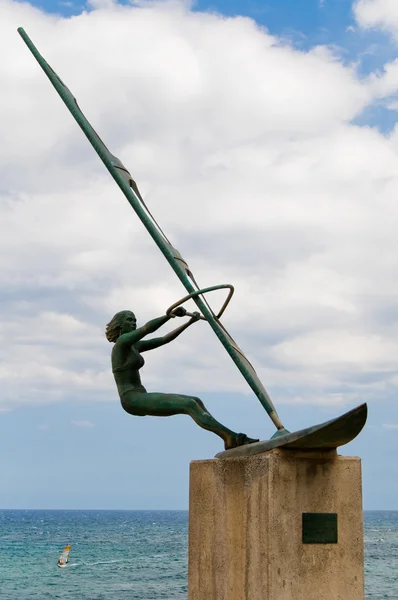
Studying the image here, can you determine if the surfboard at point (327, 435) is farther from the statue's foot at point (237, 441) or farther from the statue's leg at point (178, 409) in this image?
the statue's leg at point (178, 409)

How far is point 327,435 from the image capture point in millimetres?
6855

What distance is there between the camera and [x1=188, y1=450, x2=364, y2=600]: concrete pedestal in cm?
712

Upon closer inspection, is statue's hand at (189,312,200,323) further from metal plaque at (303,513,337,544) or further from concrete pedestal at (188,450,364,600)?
metal plaque at (303,513,337,544)

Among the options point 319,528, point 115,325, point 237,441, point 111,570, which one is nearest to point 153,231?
point 115,325

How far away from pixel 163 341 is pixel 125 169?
211 centimetres

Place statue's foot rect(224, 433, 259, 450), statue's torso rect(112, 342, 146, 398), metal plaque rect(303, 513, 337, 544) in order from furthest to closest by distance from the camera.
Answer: statue's torso rect(112, 342, 146, 398) → statue's foot rect(224, 433, 259, 450) → metal plaque rect(303, 513, 337, 544)

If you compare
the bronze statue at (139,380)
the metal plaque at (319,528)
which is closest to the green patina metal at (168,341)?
the bronze statue at (139,380)

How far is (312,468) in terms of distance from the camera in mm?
7301

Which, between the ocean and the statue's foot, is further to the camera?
the ocean

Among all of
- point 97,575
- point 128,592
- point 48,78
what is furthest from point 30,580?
point 48,78

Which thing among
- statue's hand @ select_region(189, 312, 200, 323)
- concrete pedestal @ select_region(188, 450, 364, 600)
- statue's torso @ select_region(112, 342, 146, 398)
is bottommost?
concrete pedestal @ select_region(188, 450, 364, 600)

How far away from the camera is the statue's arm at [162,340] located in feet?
28.3

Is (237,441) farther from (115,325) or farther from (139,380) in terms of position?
(115,325)

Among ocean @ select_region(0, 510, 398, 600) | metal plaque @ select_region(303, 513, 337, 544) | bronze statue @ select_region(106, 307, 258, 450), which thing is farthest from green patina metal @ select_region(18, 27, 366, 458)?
ocean @ select_region(0, 510, 398, 600)
